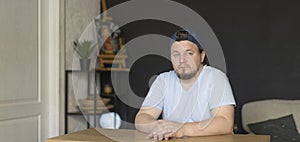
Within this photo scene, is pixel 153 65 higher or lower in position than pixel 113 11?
lower

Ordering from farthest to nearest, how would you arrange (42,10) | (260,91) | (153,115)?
(260,91)
(42,10)
(153,115)

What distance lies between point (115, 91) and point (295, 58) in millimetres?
1600

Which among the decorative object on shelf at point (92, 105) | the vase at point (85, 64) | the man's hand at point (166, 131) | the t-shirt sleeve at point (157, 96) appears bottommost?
the decorative object on shelf at point (92, 105)

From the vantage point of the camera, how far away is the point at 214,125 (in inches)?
73.0

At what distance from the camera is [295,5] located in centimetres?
361

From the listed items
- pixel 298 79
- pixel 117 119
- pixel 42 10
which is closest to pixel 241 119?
pixel 298 79

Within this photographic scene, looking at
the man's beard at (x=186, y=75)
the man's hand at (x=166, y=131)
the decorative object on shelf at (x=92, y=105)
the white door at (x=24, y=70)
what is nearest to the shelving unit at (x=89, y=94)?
the decorative object on shelf at (x=92, y=105)

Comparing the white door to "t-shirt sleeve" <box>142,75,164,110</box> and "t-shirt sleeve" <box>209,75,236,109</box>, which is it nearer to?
"t-shirt sleeve" <box>142,75,164,110</box>

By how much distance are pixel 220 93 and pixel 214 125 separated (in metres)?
0.19

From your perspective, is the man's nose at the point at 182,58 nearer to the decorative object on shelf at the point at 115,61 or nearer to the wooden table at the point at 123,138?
the wooden table at the point at 123,138

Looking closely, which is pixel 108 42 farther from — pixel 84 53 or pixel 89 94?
pixel 89 94

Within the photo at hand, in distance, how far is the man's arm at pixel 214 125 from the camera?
182cm

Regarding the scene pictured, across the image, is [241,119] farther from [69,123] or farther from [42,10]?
[42,10]

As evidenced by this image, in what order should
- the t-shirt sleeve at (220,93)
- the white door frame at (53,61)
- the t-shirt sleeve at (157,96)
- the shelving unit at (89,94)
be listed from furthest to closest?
the shelving unit at (89,94), the white door frame at (53,61), the t-shirt sleeve at (157,96), the t-shirt sleeve at (220,93)
